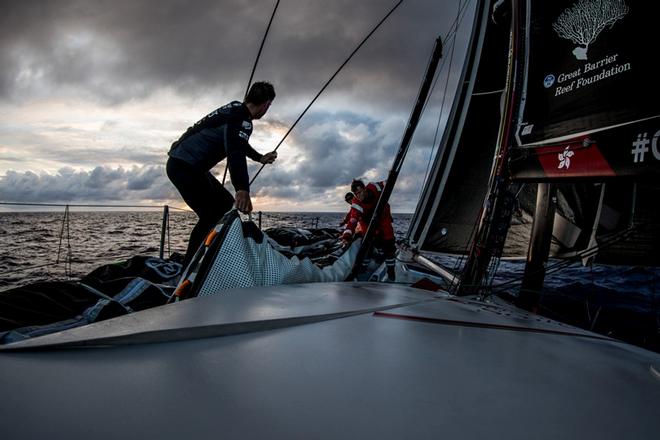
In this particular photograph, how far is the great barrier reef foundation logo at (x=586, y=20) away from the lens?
1.98 meters

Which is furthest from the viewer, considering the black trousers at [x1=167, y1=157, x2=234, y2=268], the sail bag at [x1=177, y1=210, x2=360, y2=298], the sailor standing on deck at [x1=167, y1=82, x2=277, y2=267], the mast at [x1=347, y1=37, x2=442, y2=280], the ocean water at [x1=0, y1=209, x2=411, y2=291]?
the ocean water at [x1=0, y1=209, x2=411, y2=291]

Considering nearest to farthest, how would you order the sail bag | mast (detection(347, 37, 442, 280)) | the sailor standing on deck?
the sail bag
the sailor standing on deck
mast (detection(347, 37, 442, 280))

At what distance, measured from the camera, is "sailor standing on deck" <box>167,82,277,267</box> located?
8.09 ft

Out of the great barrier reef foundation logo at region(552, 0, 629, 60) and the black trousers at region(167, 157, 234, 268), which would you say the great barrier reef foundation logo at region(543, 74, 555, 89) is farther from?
the black trousers at region(167, 157, 234, 268)

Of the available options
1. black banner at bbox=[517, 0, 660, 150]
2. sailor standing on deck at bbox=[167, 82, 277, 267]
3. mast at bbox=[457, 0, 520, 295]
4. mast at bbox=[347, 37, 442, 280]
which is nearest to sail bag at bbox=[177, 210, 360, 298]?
sailor standing on deck at bbox=[167, 82, 277, 267]

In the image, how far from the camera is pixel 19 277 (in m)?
6.10

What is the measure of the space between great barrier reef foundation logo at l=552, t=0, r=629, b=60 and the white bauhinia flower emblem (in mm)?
603

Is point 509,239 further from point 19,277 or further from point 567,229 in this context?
point 19,277

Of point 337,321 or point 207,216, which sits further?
point 207,216

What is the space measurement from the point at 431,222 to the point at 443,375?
501cm

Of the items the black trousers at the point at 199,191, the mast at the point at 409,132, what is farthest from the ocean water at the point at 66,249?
the mast at the point at 409,132

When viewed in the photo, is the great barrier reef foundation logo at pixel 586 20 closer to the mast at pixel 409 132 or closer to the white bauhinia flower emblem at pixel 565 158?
the white bauhinia flower emblem at pixel 565 158

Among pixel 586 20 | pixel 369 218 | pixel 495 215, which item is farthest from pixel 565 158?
pixel 369 218

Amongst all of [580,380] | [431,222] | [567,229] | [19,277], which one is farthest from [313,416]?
[19,277]
